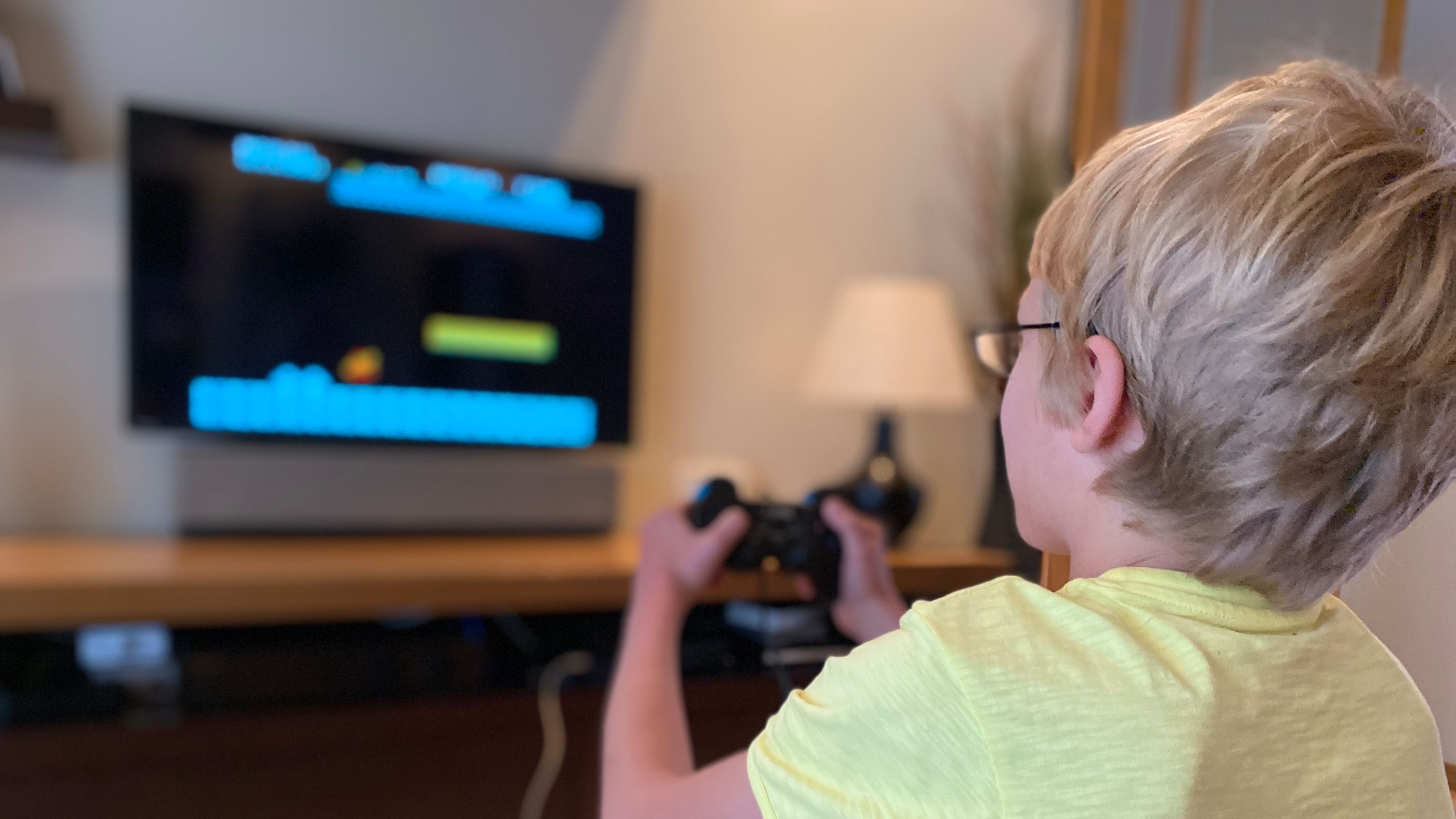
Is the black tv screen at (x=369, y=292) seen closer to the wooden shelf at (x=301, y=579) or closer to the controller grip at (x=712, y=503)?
the wooden shelf at (x=301, y=579)

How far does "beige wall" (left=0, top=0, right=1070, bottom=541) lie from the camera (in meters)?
1.48

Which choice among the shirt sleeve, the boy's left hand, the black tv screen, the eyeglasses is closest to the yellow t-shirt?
the shirt sleeve

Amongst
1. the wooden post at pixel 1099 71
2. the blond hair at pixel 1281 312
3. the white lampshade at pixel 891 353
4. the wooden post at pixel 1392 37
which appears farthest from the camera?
the white lampshade at pixel 891 353

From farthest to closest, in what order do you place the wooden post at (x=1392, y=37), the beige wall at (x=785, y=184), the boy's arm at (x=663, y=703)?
the beige wall at (x=785, y=184), the wooden post at (x=1392, y=37), the boy's arm at (x=663, y=703)

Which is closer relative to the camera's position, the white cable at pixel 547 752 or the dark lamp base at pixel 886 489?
the white cable at pixel 547 752

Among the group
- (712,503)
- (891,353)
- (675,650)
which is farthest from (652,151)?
(675,650)

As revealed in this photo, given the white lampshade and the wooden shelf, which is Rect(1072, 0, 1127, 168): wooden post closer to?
the wooden shelf

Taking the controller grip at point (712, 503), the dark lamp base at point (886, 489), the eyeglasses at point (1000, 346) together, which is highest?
the eyeglasses at point (1000, 346)

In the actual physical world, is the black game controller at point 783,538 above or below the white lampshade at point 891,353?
below

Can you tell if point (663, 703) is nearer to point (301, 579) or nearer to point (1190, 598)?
point (1190, 598)

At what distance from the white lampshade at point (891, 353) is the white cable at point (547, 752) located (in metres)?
0.75

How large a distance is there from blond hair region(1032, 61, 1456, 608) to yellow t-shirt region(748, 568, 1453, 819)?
32mm

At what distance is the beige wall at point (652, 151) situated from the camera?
4.86ft

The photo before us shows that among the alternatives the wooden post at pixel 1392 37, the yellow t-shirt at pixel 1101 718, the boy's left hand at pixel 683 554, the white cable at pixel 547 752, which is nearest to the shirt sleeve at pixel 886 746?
the yellow t-shirt at pixel 1101 718
